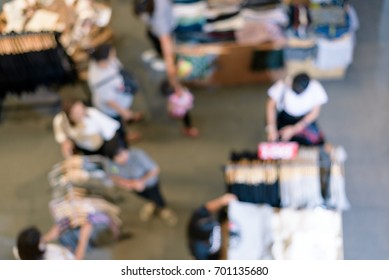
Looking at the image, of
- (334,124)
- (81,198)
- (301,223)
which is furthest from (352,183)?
(81,198)

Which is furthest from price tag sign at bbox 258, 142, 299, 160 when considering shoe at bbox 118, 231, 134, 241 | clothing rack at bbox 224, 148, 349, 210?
shoe at bbox 118, 231, 134, 241

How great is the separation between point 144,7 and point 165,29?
0.30m

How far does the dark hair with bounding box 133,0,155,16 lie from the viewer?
493 centimetres

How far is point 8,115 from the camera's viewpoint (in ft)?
19.4

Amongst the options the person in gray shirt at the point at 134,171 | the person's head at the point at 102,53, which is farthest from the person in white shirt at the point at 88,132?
the person's head at the point at 102,53

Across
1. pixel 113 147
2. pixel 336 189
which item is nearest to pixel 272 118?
pixel 336 189

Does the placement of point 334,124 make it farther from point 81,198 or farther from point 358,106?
point 81,198

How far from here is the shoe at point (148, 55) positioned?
6262 millimetres

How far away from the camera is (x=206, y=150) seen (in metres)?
5.37

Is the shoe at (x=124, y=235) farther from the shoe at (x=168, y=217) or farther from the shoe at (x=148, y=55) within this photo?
the shoe at (x=148, y=55)

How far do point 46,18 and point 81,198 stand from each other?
7.91 ft

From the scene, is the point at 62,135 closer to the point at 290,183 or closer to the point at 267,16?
the point at 290,183

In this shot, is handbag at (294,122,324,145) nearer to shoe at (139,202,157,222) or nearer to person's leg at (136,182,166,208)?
person's leg at (136,182,166,208)

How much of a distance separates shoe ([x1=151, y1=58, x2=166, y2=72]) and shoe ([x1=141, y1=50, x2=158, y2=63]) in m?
0.07
